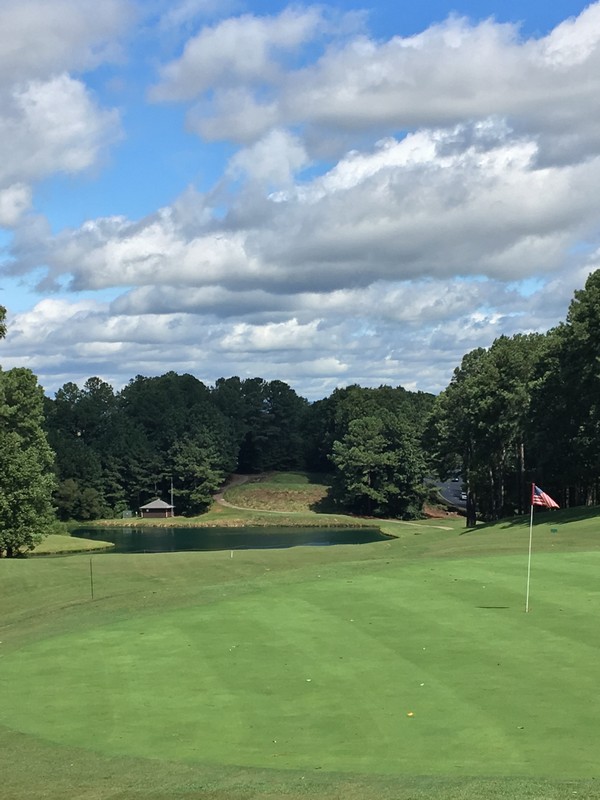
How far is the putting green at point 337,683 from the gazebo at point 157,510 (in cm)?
10927

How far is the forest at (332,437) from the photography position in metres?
63.7

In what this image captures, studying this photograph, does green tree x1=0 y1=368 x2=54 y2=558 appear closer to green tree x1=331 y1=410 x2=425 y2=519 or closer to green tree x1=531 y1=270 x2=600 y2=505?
green tree x1=531 y1=270 x2=600 y2=505

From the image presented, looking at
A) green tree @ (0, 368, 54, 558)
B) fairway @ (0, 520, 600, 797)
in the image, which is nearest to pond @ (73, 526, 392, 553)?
green tree @ (0, 368, 54, 558)

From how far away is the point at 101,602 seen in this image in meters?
28.3

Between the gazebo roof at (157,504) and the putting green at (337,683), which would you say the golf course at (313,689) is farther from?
the gazebo roof at (157,504)

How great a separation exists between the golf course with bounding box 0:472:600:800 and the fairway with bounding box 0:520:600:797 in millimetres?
49

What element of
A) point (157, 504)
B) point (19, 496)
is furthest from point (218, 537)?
point (19, 496)

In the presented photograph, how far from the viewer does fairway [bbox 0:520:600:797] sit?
13666 millimetres

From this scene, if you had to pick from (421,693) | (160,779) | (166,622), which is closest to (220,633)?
(166,622)

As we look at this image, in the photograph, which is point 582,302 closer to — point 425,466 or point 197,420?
point 425,466

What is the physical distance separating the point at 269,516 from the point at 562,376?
68.7m

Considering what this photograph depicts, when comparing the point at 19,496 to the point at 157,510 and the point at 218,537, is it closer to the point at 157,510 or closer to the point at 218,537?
the point at 218,537

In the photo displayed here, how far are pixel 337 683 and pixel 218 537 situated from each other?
8378cm

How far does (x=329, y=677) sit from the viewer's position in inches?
694
